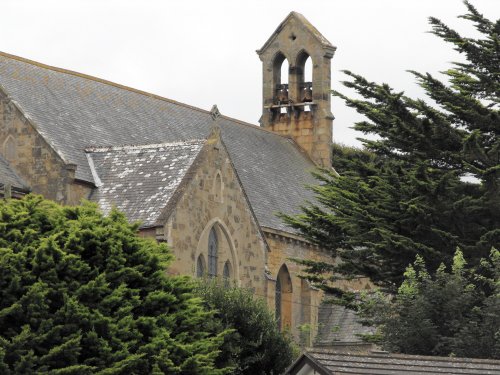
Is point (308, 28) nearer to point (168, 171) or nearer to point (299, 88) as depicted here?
point (299, 88)

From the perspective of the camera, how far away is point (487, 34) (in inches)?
1602

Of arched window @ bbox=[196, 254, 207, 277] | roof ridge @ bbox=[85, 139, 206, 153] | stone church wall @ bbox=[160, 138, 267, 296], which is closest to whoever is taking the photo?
stone church wall @ bbox=[160, 138, 267, 296]

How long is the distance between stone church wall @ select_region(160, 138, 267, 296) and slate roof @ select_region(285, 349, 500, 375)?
15.8 metres

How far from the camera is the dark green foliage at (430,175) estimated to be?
39156 millimetres

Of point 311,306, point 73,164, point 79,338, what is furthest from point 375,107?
point 311,306

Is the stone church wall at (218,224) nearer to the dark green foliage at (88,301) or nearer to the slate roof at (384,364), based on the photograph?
the dark green foliage at (88,301)

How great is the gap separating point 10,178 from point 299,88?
24.0 meters

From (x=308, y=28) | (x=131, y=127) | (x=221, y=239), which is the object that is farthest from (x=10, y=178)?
(x=308, y=28)

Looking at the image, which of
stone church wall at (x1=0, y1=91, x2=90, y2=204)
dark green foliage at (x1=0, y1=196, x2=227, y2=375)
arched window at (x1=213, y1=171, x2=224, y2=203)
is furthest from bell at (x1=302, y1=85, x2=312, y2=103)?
dark green foliage at (x1=0, y1=196, x2=227, y2=375)

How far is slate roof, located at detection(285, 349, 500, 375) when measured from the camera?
26.0 m

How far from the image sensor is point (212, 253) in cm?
4628

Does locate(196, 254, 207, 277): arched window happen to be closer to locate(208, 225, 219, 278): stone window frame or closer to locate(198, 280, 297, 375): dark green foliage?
locate(208, 225, 219, 278): stone window frame

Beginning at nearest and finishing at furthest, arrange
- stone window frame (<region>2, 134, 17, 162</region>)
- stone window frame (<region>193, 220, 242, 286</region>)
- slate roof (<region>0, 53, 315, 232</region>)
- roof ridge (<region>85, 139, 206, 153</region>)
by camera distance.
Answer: stone window frame (<region>193, 220, 242, 286</region>), roof ridge (<region>85, 139, 206, 153</region>), stone window frame (<region>2, 134, 17, 162</region>), slate roof (<region>0, 53, 315, 232</region>)

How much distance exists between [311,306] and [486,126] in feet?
61.4
